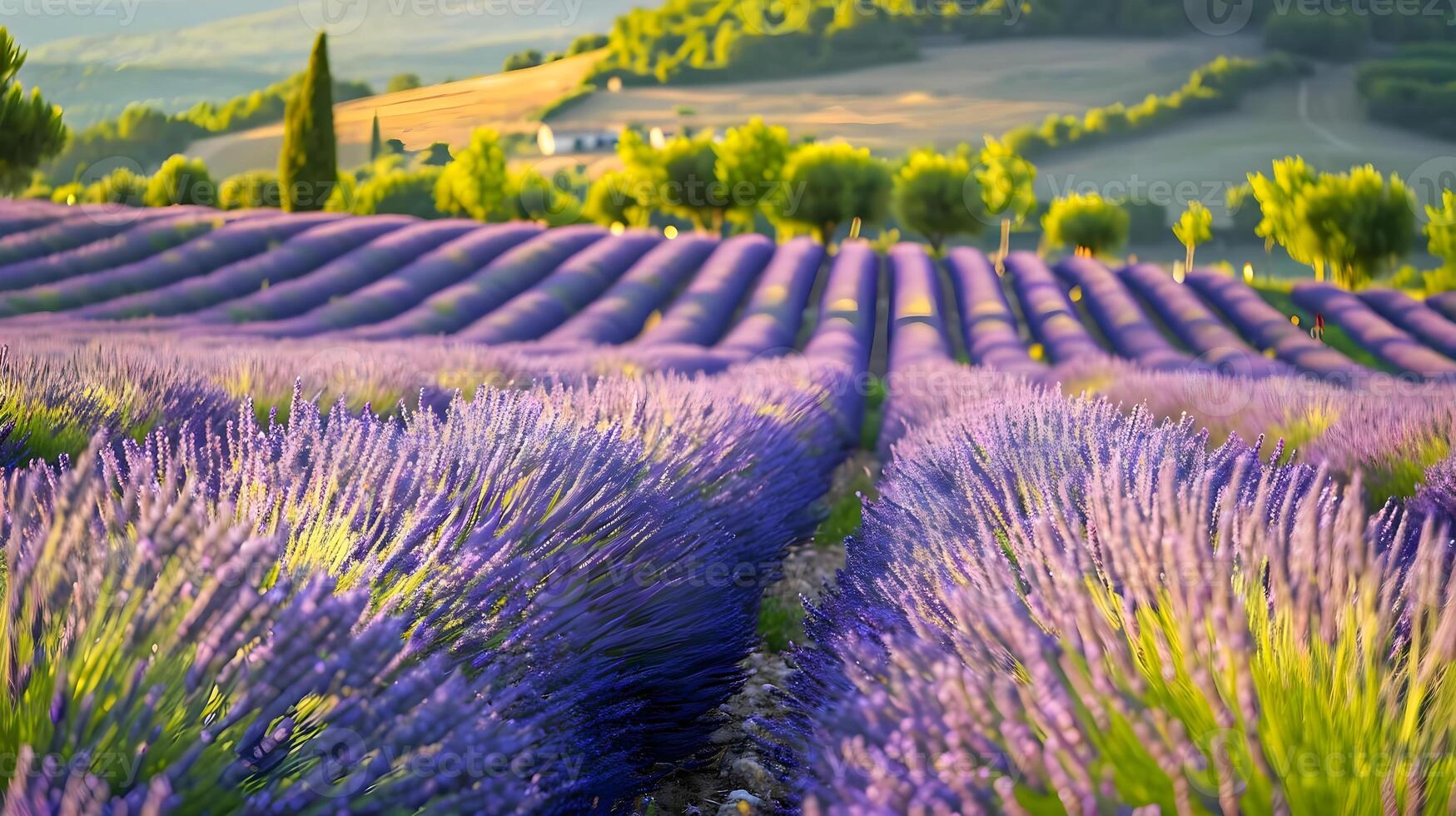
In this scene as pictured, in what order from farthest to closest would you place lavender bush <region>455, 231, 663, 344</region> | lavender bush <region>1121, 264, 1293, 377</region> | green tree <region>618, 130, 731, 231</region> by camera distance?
green tree <region>618, 130, 731, 231</region> → lavender bush <region>455, 231, 663, 344</region> → lavender bush <region>1121, 264, 1293, 377</region>

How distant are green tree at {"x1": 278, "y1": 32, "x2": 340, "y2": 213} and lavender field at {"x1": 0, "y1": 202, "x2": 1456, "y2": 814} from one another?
27445mm

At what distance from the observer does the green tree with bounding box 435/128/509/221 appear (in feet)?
155

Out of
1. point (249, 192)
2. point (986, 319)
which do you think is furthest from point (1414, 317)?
point (249, 192)

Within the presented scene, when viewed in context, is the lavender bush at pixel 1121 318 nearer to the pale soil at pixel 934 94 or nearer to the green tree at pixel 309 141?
the pale soil at pixel 934 94

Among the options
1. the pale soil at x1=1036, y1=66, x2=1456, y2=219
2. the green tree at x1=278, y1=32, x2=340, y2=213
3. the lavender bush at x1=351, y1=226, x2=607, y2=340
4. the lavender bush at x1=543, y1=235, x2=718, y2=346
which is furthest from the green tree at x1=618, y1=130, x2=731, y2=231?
the pale soil at x1=1036, y1=66, x2=1456, y2=219

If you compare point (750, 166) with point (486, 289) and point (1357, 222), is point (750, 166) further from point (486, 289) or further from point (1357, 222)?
point (486, 289)

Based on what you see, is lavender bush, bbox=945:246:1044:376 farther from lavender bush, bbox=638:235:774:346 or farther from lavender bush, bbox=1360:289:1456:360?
lavender bush, bbox=1360:289:1456:360

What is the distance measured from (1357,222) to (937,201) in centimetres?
2062

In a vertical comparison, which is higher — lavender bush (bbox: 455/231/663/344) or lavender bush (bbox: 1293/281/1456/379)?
lavender bush (bbox: 455/231/663/344)

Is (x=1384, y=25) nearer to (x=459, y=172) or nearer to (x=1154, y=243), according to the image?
(x=1154, y=243)

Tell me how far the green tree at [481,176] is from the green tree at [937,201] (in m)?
19.3

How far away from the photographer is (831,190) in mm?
41906

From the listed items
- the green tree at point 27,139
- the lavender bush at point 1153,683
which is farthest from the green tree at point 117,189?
the lavender bush at point 1153,683

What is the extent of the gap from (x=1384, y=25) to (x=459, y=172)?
61.9 meters
